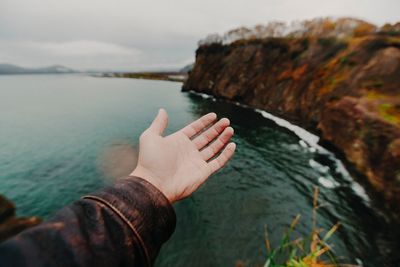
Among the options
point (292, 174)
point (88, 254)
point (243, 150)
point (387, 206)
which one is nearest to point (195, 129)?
point (88, 254)

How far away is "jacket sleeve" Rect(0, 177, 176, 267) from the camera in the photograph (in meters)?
1.31

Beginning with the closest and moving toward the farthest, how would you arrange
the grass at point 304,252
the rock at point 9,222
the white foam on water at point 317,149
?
the grass at point 304,252 < the rock at point 9,222 < the white foam on water at point 317,149

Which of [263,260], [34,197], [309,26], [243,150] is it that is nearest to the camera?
[263,260]

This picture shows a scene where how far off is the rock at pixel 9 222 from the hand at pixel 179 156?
9.66 metres

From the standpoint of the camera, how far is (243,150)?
22.1m

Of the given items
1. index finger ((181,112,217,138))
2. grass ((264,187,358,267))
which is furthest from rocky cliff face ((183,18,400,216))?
index finger ((181,112,217,138))

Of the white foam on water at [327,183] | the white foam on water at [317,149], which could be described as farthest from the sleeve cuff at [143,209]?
the white foam on water at [327,183]

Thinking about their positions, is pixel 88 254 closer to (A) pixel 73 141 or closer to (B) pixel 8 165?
(B) pixel 8 165

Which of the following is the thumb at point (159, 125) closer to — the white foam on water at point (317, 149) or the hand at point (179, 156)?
the hand at point (179, 156)

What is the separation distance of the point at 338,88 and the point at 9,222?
2926 cm

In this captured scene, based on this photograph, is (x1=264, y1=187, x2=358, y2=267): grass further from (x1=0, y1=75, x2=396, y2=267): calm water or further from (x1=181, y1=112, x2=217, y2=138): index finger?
(x1=181, y1=112, x2=217, y2=138): index finger

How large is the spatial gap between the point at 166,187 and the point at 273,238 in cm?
953

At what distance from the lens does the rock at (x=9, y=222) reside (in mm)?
8822

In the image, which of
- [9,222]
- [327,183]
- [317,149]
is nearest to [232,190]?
[327,183]
